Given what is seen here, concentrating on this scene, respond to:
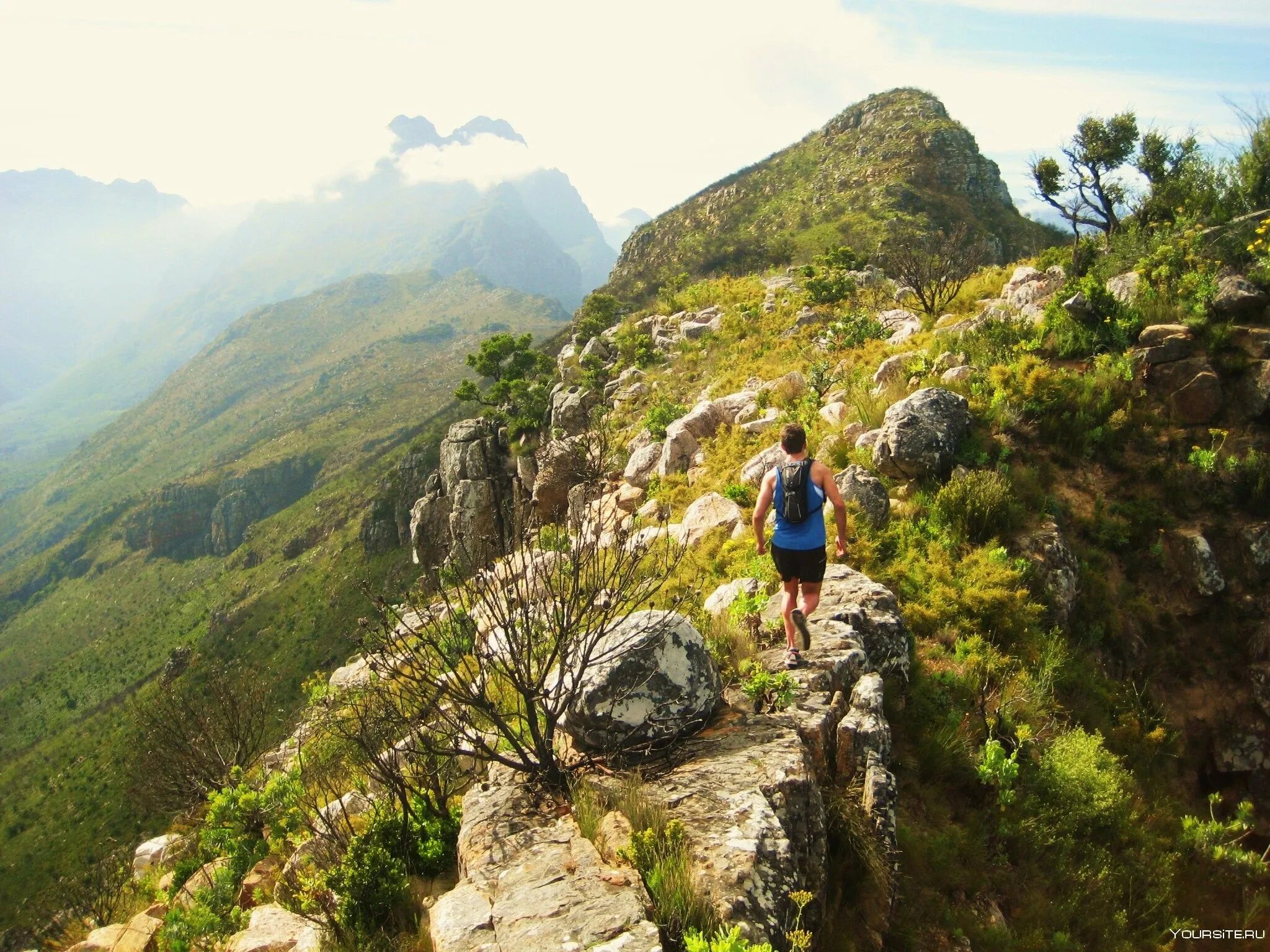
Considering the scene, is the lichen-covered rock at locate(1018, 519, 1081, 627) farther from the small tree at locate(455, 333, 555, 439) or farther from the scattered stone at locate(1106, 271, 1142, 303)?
the small tree at locate(455, 333, 555, 439)

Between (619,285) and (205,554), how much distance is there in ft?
420

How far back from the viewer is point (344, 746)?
8.96m

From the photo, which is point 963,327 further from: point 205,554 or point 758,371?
point 205,554

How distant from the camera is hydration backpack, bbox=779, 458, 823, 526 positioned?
5996 mm

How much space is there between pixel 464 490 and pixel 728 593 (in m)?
26.7

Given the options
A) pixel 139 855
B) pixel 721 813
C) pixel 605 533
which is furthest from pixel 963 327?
pixel 139 855

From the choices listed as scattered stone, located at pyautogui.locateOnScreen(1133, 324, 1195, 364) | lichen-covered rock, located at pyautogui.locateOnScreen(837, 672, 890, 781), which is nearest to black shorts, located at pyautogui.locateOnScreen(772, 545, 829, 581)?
lichen-covered rock, located at pyautogui.locateOnScreen(837, 672, 890, 781)

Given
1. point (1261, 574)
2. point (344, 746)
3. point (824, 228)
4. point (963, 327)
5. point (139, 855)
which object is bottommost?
point (1261, 574)

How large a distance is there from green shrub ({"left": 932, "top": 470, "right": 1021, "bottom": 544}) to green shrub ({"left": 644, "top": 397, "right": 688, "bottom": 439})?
959 cm

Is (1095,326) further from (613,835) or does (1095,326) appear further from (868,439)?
(613,835)

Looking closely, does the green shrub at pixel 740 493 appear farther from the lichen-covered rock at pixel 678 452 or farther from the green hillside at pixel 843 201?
the green hillside at pixel 843 201

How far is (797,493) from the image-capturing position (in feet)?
19.7

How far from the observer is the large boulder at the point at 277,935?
4578 millimetres

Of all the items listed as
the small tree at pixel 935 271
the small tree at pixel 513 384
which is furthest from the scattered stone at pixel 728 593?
the small tree at pixel 513 384
